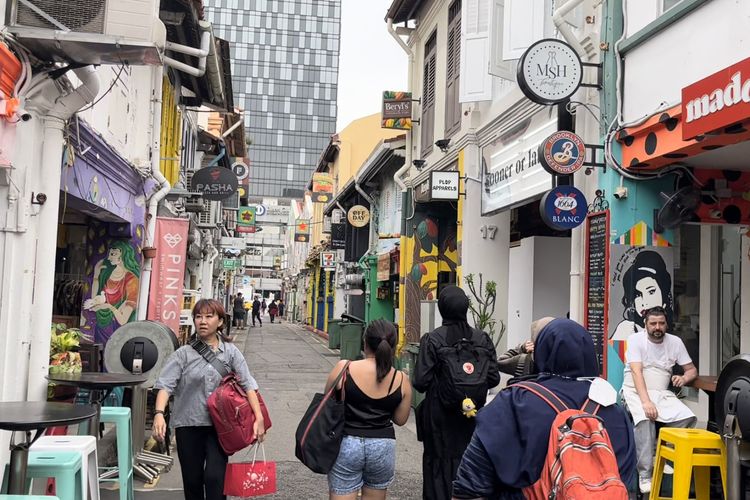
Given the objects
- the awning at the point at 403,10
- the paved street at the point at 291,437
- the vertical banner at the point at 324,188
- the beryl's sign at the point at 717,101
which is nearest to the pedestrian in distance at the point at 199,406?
the paved street at the point at 291,437

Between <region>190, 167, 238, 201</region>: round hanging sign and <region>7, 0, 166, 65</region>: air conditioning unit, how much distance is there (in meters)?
9.66

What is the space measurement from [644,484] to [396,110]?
1173cm

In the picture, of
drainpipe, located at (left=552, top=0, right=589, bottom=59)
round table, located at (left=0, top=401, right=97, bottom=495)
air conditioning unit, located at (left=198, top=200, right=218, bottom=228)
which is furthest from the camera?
air conditioning unit, located at (left=198, top=200, right=218, bottom=228)

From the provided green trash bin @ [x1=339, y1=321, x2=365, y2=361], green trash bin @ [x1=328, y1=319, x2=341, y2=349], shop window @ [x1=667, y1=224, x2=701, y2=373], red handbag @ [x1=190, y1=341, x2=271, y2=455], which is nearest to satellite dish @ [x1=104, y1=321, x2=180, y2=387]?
red handbag @ [x1=190, y1=341, x2=271, y2=455]

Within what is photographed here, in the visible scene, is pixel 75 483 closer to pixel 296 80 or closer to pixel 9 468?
pixel 9 468

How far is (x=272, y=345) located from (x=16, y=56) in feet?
73.4

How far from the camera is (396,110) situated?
17203mm

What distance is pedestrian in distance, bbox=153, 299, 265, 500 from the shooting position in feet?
16.7

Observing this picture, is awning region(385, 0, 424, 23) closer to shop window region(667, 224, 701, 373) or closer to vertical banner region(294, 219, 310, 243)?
shop window region(667, 224, 701, 373)

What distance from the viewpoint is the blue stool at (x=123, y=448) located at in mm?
6098

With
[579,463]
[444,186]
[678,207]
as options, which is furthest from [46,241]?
[444,186]

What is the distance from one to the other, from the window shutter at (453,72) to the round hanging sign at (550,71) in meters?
5.58

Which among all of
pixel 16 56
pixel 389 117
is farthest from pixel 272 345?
pixel 16 56

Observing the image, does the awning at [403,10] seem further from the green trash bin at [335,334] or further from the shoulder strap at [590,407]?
the shoulder strap at [590,407]
